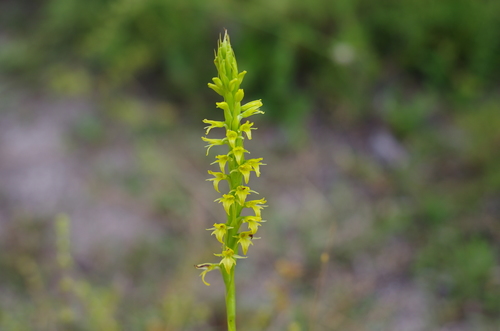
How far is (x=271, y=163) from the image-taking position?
5125mm

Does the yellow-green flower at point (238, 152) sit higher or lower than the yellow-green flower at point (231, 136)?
lower

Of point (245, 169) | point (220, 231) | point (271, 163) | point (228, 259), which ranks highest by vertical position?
point (271, 163)

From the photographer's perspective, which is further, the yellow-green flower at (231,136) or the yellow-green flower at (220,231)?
the yellow-green flower at (220,231)

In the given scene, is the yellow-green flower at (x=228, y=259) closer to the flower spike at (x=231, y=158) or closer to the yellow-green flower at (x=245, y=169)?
the flower spike at (x=231, y=158)

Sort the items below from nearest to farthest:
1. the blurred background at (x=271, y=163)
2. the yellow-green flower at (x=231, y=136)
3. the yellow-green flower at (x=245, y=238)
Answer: the yellow-green flower at (x=231, y=136) < the yellow-green flower at (x=245, y=238) < the blurred background at (x=271, y=163)

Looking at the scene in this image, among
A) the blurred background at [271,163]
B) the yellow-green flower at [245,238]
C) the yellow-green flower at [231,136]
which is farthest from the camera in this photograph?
the blurred background at [271,163]

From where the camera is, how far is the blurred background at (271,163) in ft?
12.1

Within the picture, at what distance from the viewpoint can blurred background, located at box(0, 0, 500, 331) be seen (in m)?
3.68

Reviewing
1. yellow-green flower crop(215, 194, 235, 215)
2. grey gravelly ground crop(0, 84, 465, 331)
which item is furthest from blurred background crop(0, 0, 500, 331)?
yellow-green flower crop(215, 194, 235, 215)

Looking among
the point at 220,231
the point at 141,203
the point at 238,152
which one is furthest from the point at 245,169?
the point at 141,203

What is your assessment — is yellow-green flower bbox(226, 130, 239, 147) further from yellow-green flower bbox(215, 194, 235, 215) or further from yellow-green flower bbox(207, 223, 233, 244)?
yellow-green flower bbox(207, 223, 233, 244)

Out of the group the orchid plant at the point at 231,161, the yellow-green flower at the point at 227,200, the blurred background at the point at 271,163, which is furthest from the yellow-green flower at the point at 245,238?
the blurred background at the point at 271,163

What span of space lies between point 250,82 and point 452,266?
2789mm

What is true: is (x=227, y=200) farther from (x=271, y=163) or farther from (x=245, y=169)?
(x=271, y=163)
